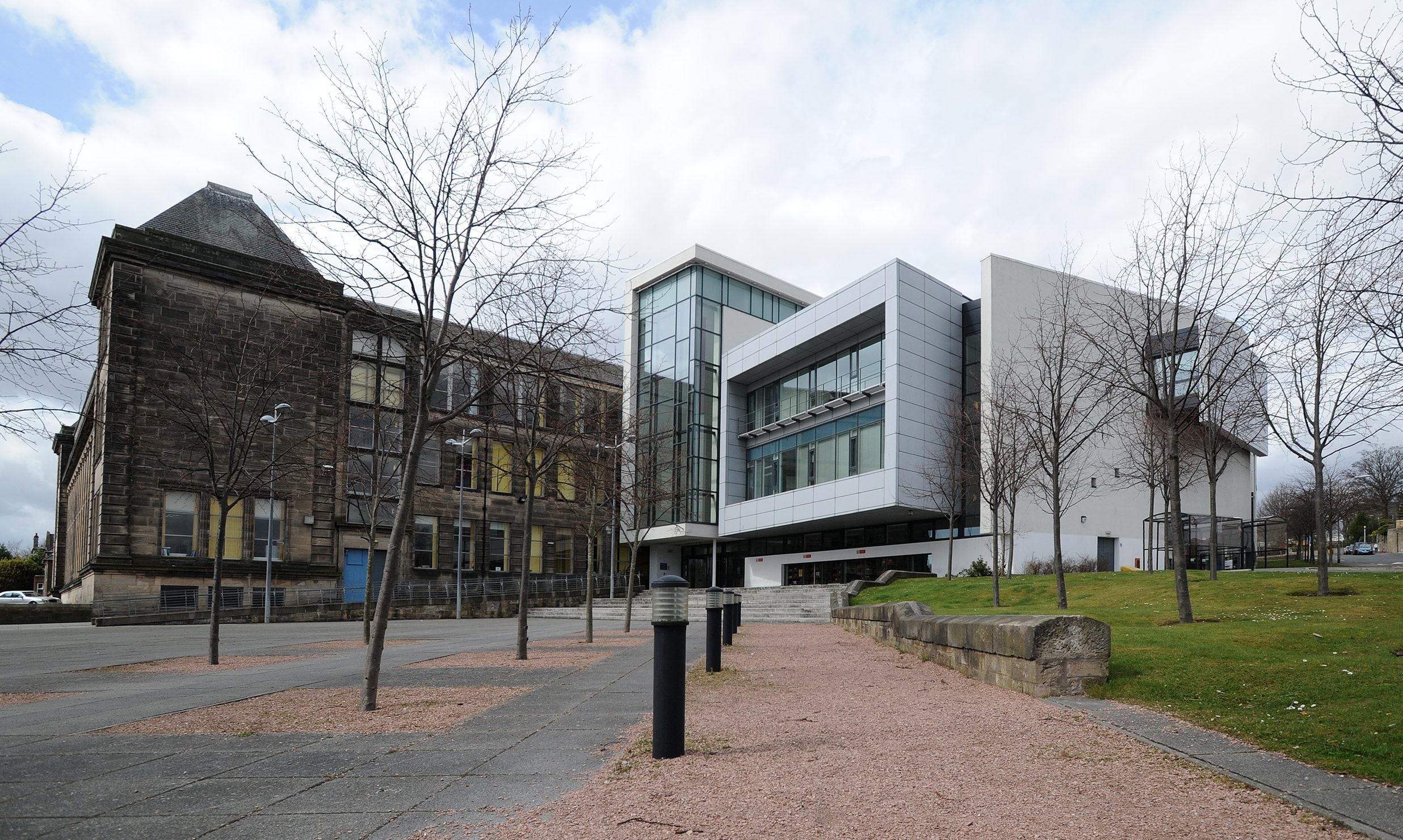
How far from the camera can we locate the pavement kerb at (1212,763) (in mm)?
4172

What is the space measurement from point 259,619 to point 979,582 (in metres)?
26.6

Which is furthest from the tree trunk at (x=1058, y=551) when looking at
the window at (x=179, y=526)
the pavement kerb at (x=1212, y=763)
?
the window at (x=179, y=526)

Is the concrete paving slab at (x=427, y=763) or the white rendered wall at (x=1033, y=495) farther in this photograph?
the white rendered wall at (x=1033, y=495)

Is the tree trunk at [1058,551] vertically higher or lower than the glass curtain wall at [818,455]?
lower

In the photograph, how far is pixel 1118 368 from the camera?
48.9ft

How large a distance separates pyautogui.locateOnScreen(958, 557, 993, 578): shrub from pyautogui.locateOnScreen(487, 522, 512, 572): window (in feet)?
92.9

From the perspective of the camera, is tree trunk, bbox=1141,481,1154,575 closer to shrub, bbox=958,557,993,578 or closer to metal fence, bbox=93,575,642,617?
shrub, bbox=958,557,993,578

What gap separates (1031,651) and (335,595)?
41285 millimetres

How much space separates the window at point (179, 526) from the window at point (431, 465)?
1271cm

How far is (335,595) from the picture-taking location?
43.7 meters

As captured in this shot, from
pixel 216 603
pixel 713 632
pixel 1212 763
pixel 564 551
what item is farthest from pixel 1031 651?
pixel 564 551

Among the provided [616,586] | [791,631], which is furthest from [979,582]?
[616,586]

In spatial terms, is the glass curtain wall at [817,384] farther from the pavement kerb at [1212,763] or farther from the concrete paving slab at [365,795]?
the concrete paving slab at [365,795]

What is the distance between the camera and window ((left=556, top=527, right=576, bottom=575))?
56781 millimetres
